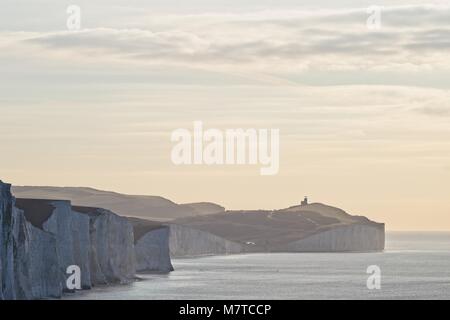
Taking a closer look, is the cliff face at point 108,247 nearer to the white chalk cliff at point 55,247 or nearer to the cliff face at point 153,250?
the white chalk cliff at point 55,247

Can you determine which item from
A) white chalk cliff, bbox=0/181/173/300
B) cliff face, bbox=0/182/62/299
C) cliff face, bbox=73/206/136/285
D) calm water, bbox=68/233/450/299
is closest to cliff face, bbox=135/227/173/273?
calm water, bbox=68/233/450/299

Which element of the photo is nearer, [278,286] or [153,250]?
[278,286]

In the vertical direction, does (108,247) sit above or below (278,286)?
above

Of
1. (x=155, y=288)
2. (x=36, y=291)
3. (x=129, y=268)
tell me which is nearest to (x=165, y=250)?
(x=129, y=268)

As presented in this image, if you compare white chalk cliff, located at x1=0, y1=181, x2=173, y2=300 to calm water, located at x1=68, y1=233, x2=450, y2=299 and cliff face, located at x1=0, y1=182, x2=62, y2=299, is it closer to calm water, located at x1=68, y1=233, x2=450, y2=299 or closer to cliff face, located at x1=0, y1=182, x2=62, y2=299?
cliff face, located at x1=0, y1=182, x2=62, y2=299

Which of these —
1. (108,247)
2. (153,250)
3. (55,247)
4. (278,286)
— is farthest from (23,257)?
(153,250)

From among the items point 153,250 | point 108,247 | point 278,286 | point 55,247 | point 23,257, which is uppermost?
point 55,247

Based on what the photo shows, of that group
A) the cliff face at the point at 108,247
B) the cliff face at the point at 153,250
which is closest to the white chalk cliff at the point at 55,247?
the cliff face at the point at 108,247

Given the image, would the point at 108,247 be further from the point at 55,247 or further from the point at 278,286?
the point at 55,247

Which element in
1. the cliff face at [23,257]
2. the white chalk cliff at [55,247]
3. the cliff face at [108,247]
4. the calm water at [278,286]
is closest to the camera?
the cliff face at [23,257]

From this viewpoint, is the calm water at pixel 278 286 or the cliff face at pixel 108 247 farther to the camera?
the cliff face at pixel 108 247
